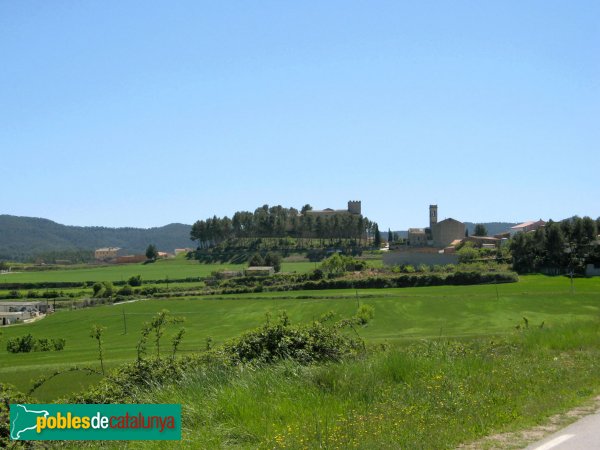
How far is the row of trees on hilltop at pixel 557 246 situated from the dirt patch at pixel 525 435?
8816 cm

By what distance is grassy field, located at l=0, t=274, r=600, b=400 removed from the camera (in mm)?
44781

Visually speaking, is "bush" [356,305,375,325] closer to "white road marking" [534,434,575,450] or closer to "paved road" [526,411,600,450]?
"paved road" [526,411,600,450]

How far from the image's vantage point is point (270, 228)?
19088 centimetres

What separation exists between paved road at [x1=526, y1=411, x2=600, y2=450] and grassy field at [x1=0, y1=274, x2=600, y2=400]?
2952 cm

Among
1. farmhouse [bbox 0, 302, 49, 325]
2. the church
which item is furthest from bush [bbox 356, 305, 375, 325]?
the church

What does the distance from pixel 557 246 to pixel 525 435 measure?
301 feet

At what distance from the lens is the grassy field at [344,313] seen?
44.8m

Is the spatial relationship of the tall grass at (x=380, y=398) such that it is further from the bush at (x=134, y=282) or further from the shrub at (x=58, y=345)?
the bush at (x=134, y=282)

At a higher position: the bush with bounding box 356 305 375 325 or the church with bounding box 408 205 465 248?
the church with bounding box 408 205 465 248

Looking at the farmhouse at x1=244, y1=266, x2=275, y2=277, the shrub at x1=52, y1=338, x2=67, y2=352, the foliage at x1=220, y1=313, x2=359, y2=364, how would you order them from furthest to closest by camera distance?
the farmhouse at x1=244, y1=266, x2=275, y2=277
the shrub at x1=52, y1=338, x2=67, y2=352
the foliage at x1=220, y1=313, x2=359, y2=364

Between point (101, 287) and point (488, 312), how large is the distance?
66.8 m

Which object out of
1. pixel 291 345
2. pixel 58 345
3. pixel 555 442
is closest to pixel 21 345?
pixel 58 345

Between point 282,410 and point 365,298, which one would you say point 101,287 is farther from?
point 282,410

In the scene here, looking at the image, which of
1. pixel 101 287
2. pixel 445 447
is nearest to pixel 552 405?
pixel 445 447
